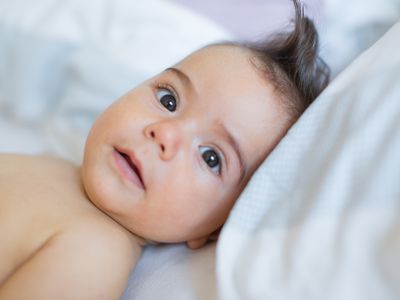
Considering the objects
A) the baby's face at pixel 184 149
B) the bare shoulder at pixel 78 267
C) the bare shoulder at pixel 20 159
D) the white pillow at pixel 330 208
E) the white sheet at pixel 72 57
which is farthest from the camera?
the white sheet at pixel 72 57

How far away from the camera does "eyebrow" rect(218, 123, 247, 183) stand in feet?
2.93

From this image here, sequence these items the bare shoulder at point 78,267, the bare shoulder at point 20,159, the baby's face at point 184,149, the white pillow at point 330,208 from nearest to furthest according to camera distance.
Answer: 1. the white pillow at point 330,208
2. the bare shoulder at point 78,267
3. the baby's face at point 184,149
4. the bare shoulder at point 20,159

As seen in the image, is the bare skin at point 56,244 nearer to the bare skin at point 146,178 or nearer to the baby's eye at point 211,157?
the bare skin at point 146,178

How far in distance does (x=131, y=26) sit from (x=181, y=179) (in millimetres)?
563

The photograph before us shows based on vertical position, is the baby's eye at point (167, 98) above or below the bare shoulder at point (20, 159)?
above

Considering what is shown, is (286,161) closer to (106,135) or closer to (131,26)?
(106,135)

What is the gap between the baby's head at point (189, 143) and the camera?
86 cm

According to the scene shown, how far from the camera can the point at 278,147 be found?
2.66ft

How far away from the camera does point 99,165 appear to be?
0.88 m

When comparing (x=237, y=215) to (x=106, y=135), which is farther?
(x=106, y=135)

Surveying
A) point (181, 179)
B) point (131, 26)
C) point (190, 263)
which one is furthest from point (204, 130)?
point (131, 26)

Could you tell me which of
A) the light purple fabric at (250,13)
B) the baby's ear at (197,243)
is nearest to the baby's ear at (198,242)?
the baby's ear at (197,243)

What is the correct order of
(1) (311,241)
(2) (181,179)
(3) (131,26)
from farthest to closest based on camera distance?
(3) (131,26)
(2) (181,179)
(1) (311,241)

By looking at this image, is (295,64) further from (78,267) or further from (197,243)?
(78,267)
